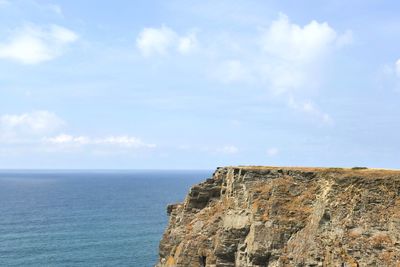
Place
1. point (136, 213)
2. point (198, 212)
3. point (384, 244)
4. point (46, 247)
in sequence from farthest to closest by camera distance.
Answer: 1. point (136, 213)
2. point (46, 247)
3. point (198, 212)
4. point (384, 244)

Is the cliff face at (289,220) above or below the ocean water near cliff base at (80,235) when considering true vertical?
above

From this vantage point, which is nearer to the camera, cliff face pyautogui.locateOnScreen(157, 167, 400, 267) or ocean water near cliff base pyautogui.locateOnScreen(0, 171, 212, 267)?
cliff face pyautogui.locateOnScreen(157, 167, 400, 267)

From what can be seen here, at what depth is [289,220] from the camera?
42.2 m

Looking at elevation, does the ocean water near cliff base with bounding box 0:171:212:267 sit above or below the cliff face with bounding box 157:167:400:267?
below

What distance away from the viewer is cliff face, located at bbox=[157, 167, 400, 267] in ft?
123

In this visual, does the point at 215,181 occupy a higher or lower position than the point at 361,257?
higher

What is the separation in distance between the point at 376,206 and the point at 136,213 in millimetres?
136258

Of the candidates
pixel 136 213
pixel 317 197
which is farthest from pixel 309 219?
pixel 136 213

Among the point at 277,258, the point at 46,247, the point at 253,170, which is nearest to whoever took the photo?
the point at 277,258

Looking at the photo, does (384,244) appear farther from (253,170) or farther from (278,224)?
(253,170)

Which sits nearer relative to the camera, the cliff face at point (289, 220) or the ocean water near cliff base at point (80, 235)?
the cliff face at point (289, 220)

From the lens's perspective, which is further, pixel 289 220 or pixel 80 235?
pixel 80 235

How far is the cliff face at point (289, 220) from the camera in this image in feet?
123

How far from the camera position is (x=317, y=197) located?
4219cm
